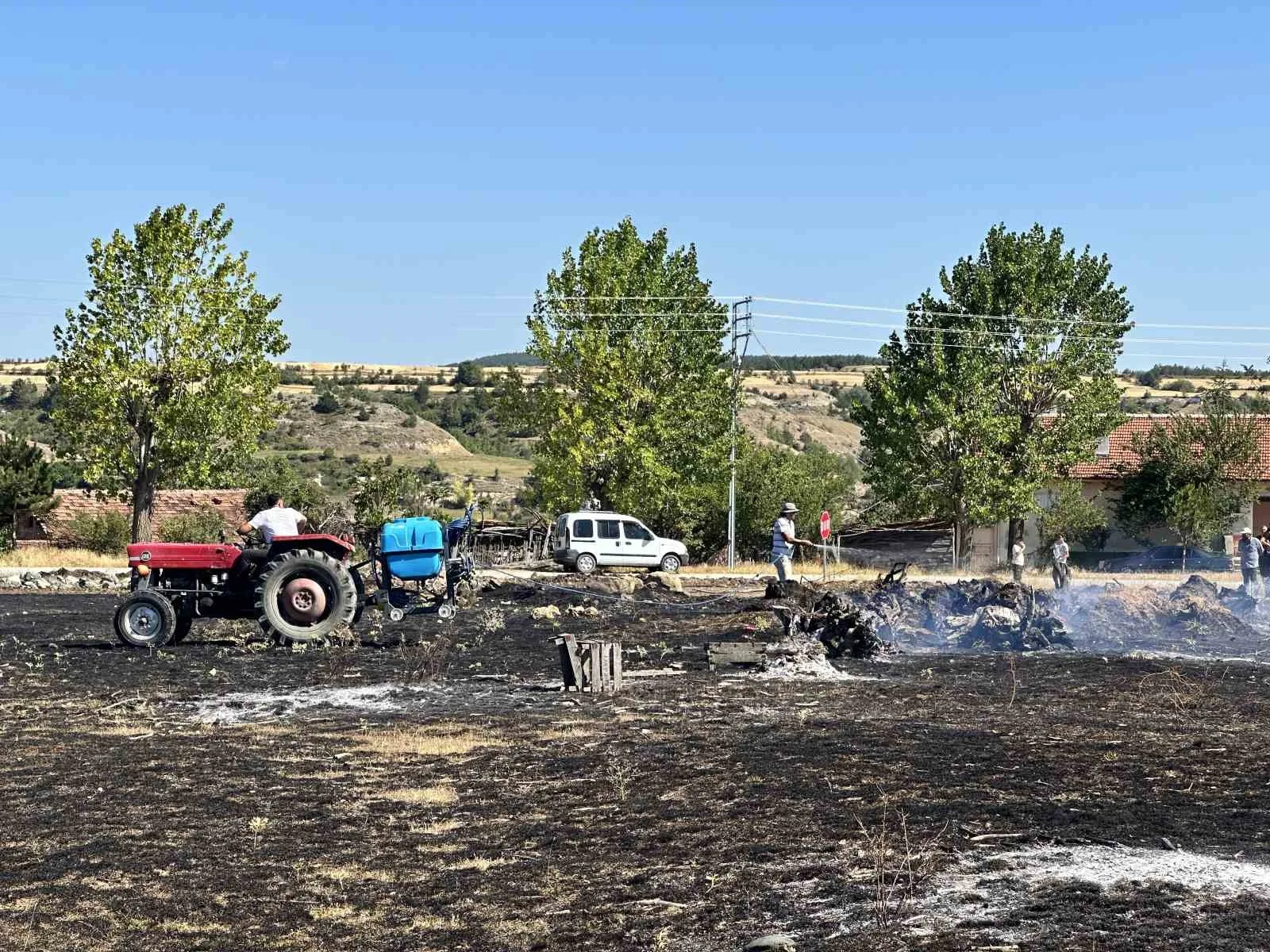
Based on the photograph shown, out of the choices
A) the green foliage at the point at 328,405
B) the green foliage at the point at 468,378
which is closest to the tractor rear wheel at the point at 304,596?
the green foliage at the point at 328,405

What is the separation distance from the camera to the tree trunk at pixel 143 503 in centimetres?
4366

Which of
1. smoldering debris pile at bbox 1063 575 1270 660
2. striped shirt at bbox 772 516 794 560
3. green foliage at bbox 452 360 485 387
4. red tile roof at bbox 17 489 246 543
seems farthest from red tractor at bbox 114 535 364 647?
green foliage at bbox 452 360 485 387

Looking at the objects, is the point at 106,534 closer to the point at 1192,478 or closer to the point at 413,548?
the point at 413,548

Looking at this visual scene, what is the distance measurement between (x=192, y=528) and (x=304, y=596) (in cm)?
2645

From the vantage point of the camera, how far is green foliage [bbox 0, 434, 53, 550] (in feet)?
156

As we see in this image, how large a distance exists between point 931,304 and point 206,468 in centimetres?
2408

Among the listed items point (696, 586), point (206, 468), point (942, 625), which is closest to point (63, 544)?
point (206, 468)

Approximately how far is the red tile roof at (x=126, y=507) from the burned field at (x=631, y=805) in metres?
30.3

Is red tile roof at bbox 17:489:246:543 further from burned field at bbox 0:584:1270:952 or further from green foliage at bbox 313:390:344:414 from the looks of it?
green foliage at bbox 313:390:344:414

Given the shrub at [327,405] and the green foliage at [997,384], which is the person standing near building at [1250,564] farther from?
the shrub at [327,405]

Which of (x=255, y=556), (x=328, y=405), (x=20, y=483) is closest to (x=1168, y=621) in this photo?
(x=255, y=556)

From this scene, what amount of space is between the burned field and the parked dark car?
82.4ft

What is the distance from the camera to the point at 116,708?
15.7 metres

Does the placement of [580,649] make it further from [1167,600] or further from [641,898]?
[1167,600]
